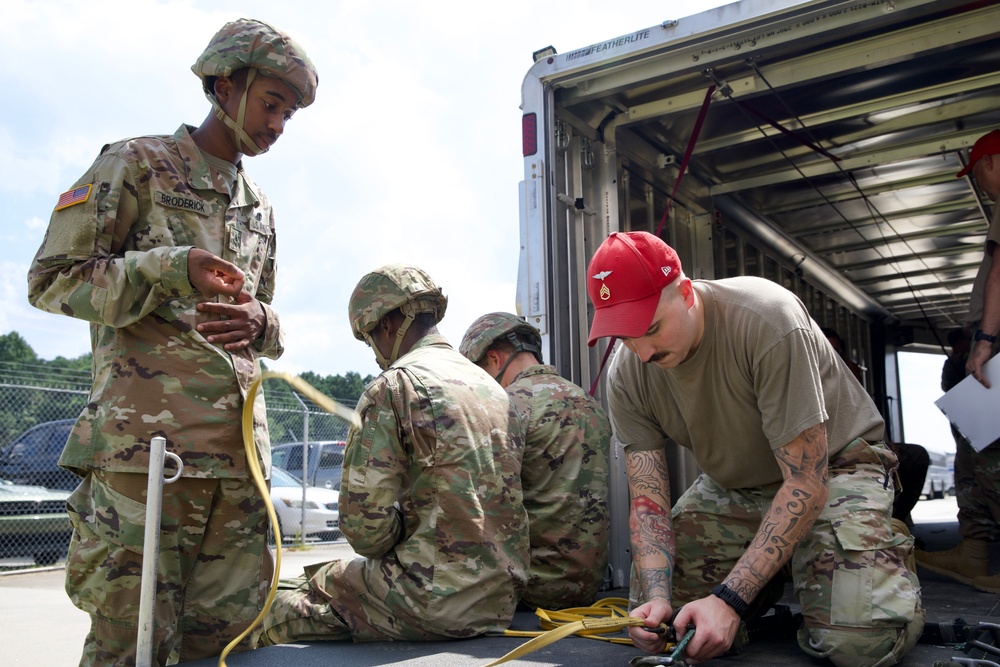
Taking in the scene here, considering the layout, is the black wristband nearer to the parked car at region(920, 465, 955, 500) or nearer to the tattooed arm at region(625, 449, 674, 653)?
the tattooed arm at region(625, 449, 674, 653)

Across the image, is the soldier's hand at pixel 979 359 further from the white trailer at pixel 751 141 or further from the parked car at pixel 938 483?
the parked car at pixel 938 483

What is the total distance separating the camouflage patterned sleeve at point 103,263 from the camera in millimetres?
2061

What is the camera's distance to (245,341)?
217cm

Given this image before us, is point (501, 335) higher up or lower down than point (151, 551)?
higher up

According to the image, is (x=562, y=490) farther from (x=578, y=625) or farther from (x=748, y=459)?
(x=578, y=625)

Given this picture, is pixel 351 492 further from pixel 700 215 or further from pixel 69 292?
pixel 700 215

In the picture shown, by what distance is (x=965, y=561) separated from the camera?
3.86 metres

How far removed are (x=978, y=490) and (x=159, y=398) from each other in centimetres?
375

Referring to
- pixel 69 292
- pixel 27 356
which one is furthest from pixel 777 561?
pixel 27 356

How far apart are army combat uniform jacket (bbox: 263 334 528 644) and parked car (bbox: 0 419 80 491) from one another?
20.6ft

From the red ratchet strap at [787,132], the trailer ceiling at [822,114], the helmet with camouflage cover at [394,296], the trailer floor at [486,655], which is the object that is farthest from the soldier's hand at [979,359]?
the helmet with camouflage cover at [394,296]

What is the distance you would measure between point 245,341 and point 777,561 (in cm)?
148

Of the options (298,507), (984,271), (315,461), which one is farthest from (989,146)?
(315,461)

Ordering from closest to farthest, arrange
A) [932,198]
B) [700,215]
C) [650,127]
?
[650,127]
[700,215]
[932,198]
